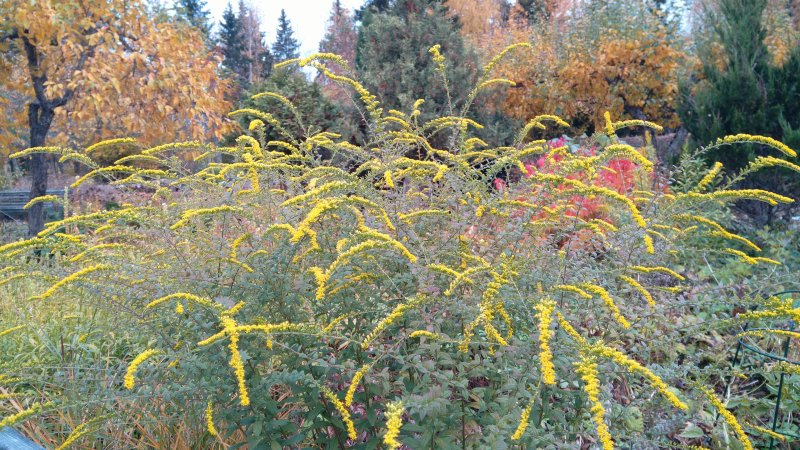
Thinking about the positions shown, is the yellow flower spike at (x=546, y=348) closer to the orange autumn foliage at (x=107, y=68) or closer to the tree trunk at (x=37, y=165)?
the orange autumn foliage at (x=107, y=68)

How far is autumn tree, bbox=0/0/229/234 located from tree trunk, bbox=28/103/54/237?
0.4 inches

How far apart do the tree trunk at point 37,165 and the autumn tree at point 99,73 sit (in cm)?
1

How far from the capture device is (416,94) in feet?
32.8

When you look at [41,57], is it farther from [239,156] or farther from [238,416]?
[238,416]

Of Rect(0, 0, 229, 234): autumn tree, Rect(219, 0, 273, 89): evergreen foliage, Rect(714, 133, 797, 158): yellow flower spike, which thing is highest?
Rect(219, 0, 273, 89): evergreen foliage

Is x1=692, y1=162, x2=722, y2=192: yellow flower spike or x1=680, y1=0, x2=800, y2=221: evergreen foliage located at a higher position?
x1=680, y1=0, x2=800, y2=221: evergreen foliage

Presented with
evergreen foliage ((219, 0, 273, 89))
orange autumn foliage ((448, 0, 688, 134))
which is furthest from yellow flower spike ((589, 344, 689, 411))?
evergreen foliage ((219, 0, 273, 89))

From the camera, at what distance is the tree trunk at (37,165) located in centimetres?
679

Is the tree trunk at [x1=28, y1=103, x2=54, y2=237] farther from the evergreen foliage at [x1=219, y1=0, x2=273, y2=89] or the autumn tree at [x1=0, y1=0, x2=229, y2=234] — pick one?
the evergreen foliage at [x1=219, y1=0, x2=273, y2=89]

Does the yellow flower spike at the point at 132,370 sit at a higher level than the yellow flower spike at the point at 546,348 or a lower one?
lower

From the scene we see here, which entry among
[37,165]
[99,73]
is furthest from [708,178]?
[37,165]

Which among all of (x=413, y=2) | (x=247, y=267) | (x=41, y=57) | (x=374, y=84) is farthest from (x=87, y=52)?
(x=247, y=267)

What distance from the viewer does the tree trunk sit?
6.79 m

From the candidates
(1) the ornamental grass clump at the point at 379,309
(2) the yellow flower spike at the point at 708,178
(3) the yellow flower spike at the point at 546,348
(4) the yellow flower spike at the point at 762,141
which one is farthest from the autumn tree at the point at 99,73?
(3) the yellow flower spike at the point at 546,348
